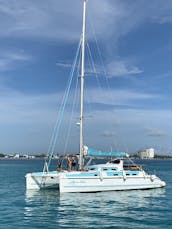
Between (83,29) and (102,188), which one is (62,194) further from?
(83,29)

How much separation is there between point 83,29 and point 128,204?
61.7 ft

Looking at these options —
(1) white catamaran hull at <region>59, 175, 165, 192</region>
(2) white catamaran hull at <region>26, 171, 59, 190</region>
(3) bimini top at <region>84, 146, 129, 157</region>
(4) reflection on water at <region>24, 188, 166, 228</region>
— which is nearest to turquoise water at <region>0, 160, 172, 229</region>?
(4) reflection on water at <region>24, 188, 166, 228</region>

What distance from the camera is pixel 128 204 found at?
2623 centimetres

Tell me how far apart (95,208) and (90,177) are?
7336mm

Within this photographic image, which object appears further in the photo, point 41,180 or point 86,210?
point 41,180

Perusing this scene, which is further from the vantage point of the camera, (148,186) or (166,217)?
(148,186)

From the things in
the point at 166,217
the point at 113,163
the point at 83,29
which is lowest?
the point at 166,217

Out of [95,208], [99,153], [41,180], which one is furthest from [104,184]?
[95,208]

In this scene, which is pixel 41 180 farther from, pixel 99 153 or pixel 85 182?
pixel 99 153

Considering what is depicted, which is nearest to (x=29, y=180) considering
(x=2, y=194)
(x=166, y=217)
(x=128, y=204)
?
(x=2, y=194)

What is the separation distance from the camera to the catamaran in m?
30.9

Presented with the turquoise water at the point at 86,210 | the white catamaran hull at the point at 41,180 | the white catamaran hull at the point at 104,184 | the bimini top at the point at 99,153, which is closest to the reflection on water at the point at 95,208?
the turquoise water at the point at 86,210

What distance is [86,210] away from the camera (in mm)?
23438

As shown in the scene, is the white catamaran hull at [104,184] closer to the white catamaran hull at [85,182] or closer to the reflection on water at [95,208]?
the white catamaran hull at [85,182]
